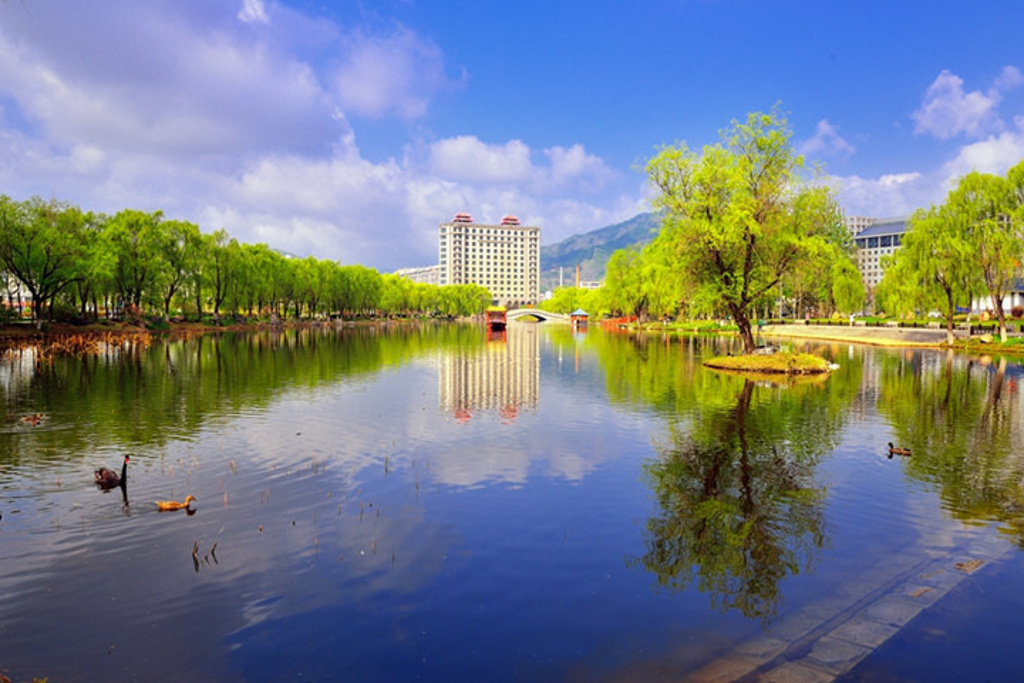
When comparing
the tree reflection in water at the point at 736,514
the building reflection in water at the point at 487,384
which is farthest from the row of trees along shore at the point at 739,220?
the tree reflection in water at the point at 736,514

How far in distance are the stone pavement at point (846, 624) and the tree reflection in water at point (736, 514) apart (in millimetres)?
719

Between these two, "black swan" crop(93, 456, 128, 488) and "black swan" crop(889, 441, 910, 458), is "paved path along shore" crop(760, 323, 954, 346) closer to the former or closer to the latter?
"black swan" crop(889, 441, 910, 458)

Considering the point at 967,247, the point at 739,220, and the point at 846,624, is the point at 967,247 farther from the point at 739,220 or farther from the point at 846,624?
the point at 846,624

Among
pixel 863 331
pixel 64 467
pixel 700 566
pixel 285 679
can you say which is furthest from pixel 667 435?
pixel 863 331

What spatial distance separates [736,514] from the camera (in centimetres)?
1477

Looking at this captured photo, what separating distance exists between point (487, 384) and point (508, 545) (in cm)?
2745

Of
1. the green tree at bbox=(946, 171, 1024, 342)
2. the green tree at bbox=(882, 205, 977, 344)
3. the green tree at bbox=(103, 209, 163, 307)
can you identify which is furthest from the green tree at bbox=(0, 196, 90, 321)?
the green tree at bbox=(946, 171, 1024, 342)

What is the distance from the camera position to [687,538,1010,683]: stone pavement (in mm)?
8680

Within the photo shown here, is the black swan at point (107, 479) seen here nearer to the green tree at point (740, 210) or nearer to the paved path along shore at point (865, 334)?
the green tree at point (740, 210)

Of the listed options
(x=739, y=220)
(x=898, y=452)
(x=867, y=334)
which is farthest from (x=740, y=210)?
(x=867, y=334)

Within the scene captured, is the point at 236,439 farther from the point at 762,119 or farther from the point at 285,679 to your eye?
the point at 762,119

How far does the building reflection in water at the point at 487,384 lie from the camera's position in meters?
31.2

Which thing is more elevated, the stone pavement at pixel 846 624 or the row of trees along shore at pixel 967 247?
the row of trees along shore at pixel 967 247

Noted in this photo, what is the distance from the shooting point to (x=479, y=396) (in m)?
35.1
